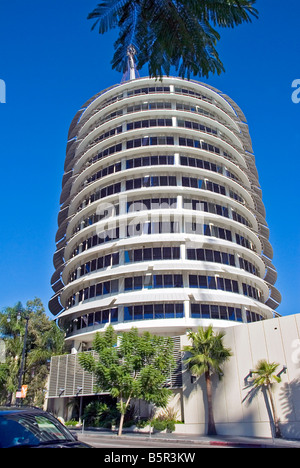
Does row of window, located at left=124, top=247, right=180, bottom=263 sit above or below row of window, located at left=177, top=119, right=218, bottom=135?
below

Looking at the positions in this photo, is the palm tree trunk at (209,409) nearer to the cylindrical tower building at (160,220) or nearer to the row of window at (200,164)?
the cylindrical tower building at (160,220)

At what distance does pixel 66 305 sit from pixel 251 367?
2704 cm

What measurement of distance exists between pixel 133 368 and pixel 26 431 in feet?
68.5

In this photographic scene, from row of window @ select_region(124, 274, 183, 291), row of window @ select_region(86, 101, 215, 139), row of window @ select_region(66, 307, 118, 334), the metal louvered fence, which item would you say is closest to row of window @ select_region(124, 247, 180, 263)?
row of window @ select_region(124, 274, 183, 291)

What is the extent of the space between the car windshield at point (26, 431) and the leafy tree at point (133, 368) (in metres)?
19.7

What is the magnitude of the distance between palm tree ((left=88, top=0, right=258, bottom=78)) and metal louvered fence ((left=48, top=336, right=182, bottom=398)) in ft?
84.8

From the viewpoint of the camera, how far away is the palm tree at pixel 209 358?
24.7 meters

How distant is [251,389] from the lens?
23.8m

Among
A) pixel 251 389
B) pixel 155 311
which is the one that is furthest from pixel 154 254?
pixel 251 389

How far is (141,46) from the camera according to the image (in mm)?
7160

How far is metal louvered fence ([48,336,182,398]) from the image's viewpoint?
108 ft

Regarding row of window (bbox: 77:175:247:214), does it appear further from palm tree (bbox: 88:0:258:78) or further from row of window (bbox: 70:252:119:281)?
palm tree (bbox: 88:0:258:78)

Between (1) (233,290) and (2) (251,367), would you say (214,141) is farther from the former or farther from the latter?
(2) (251,367)
